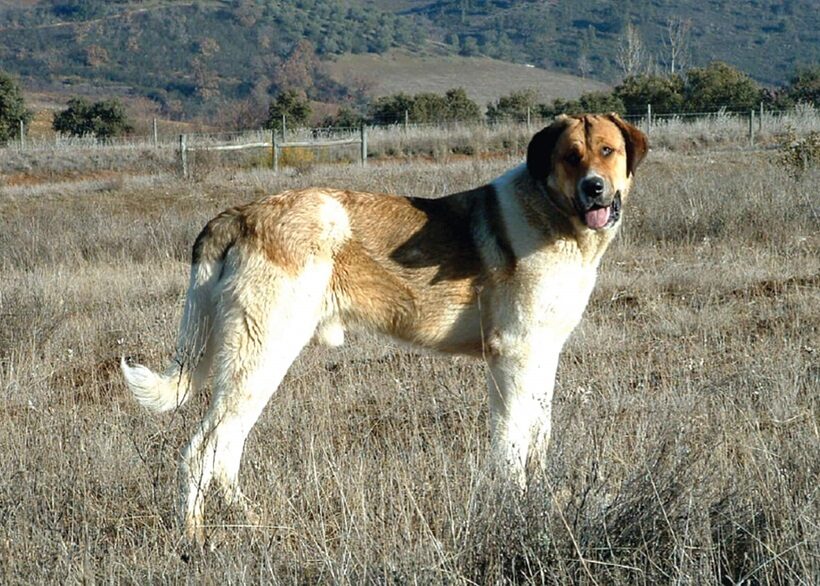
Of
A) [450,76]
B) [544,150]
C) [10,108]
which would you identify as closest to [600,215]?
[544,150]

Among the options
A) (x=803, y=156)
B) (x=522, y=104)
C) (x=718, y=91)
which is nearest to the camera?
(x=803, y=156)

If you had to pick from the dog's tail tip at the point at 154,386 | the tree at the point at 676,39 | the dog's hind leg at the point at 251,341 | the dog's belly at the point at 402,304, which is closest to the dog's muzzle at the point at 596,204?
the dog's belly at the point at 402,304

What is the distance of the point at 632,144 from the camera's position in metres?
5.23

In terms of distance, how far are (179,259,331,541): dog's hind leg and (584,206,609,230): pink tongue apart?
4.04ft

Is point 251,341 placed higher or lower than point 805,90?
higher

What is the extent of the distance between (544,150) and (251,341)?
1.64 m

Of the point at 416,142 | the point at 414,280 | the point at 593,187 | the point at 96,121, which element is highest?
the point at 593,187

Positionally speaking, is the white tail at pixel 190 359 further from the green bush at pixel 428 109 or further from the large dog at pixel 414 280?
the green bush at pixel 428 109

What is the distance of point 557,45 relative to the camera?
14650cm

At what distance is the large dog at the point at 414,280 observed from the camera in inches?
188

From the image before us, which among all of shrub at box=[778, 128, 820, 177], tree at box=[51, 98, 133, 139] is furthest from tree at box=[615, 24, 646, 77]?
shrub at box=[778, 128, 820, 177]

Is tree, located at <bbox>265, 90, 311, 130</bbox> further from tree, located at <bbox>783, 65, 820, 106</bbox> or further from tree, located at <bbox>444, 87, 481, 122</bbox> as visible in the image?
tree, located at <bbox>783, 65, 820, 106</bbox>

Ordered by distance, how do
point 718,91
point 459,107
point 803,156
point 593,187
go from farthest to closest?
point 459,107 → point 718,91 → point 803,156 → point 593,187

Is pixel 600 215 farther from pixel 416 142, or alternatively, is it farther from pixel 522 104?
pixel 522 104
